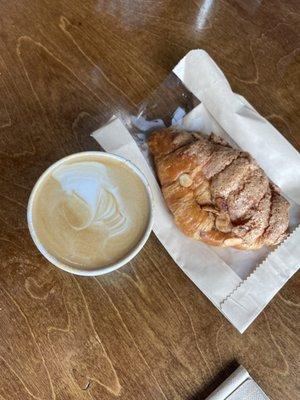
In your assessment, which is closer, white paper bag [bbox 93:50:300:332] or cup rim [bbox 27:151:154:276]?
cup rim [bbox 27:151:154:276]

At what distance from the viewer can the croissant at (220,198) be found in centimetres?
83

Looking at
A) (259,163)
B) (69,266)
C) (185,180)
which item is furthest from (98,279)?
(259,163)

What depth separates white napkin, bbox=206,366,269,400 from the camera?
0.79 meters

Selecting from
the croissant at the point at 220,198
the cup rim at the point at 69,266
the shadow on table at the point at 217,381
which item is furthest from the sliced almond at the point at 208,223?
the shadow on table at the point at 217,381

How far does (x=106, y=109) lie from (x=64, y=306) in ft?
1.28

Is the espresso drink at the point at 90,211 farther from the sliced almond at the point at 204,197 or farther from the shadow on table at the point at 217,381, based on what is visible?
the shadow on table at the point at 217,381

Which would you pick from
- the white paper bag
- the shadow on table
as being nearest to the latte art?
the white paper bag

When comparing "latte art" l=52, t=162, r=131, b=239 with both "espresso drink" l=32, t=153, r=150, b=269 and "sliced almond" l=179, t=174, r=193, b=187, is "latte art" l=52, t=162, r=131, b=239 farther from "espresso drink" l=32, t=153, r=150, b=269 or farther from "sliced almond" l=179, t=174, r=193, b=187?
"sliced almond" l=179, t=174, r=193, b=187

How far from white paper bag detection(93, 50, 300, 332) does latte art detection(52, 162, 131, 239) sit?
124 millimetres

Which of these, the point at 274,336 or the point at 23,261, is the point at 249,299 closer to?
the point at 274,336

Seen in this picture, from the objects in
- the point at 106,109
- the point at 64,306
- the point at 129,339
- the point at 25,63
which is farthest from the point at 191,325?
the point at 25,63

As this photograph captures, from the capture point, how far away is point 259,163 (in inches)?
35.5

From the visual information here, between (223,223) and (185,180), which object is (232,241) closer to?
(223,223)

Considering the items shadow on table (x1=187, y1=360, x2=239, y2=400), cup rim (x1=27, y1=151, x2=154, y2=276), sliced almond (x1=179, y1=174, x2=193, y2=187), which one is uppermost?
sliced almond (x1=179, y1=174, x2=193, y2=187)
